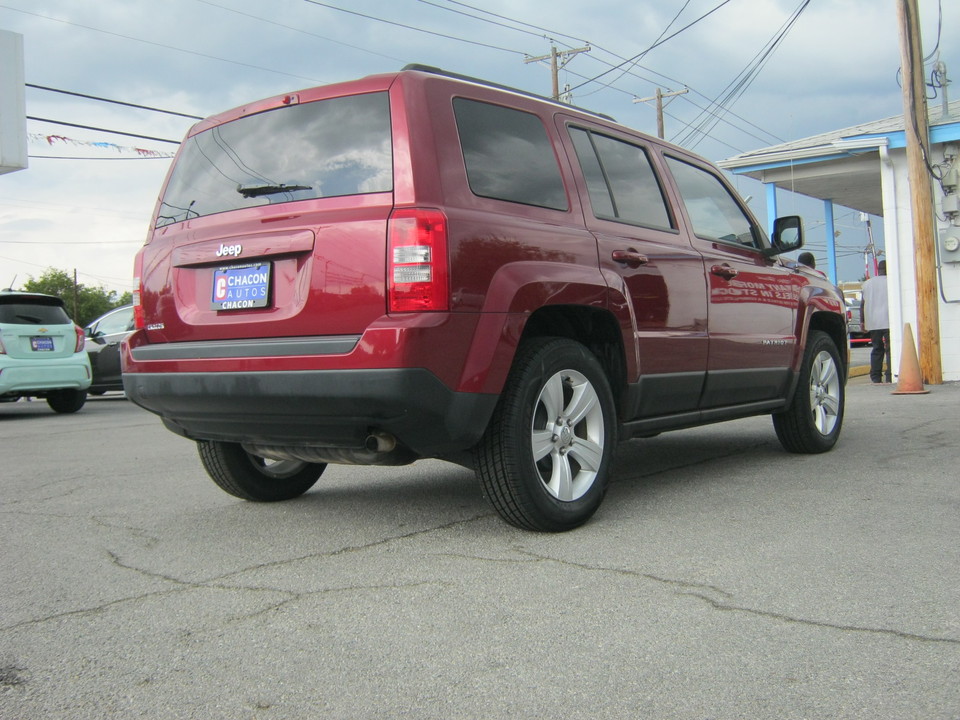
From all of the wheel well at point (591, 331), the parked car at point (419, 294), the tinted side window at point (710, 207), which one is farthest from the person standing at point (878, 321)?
the wheel well at point (591, 331)

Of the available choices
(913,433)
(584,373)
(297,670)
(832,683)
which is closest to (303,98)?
(584,373)

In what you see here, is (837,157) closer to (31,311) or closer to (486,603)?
→ (31,311)

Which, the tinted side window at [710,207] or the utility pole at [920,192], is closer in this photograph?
the tinted side window at [710,207]

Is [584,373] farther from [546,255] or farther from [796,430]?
[796,430]

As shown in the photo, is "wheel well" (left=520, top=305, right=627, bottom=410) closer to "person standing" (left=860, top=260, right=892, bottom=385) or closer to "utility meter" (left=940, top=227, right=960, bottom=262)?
"person standing" (left=860, top=260, right=892, bottom=385)

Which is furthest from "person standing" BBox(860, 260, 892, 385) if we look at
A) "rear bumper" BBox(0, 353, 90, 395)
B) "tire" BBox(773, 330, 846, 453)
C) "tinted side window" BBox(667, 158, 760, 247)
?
"rear bumper" BBox(0, 353, 90, 395)

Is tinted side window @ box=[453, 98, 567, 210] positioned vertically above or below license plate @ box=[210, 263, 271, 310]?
above

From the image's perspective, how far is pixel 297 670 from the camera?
8.24 feet

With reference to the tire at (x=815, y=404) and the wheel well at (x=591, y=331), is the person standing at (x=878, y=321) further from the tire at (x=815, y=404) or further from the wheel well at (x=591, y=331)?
the wheel well at (x=591, y=331)

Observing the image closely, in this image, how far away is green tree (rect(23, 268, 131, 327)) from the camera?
3167 inches

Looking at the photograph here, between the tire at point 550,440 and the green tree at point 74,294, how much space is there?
77.7 metres

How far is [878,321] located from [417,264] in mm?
11221

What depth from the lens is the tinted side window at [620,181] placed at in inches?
178

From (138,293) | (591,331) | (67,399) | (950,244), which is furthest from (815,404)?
(67,399)
